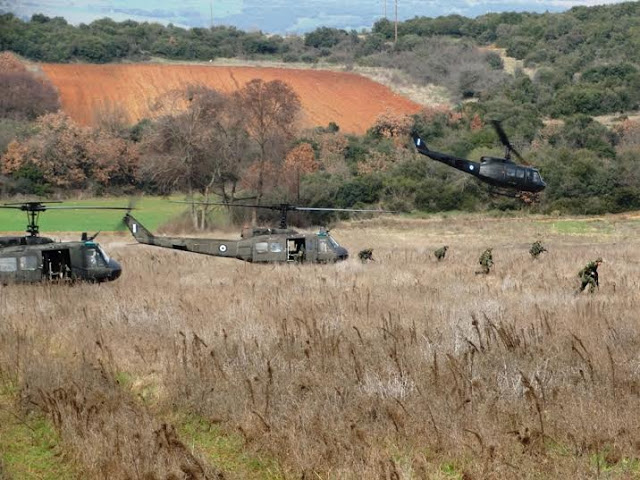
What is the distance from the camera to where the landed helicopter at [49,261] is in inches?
869

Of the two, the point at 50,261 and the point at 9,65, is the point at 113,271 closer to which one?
the point at 50,261

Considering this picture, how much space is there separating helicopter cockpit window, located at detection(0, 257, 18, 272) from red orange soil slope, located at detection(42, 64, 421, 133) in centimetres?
5671

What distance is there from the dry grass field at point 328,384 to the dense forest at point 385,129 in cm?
3190

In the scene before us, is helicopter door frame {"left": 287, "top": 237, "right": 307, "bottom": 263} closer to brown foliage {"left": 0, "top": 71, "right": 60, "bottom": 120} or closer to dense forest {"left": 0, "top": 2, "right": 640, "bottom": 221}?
dense forest {"left": 0, "top": 2, "right": 640, "bottom": 221}

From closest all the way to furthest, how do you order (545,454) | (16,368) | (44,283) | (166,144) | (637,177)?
(545,454) < (16,368) < (44,283) < (166,144) < (637,177)

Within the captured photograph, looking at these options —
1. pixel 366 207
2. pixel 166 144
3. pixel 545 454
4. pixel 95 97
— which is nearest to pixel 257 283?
pixel 545 454

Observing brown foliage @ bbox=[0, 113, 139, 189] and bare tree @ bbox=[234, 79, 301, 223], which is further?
brown foliage @ bbox=[0, 113, 139, 189]

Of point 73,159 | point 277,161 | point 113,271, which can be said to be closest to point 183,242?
point 113,271

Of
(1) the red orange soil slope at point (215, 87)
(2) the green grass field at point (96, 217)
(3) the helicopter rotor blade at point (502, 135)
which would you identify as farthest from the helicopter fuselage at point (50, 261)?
(1) the red orange soil slope at point (215, 87)

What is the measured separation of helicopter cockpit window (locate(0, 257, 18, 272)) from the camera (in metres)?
22.0

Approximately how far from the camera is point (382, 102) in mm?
89375

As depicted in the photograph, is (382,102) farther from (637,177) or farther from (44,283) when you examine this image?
(44,283)

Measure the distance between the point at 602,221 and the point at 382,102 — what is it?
43337 millimetres

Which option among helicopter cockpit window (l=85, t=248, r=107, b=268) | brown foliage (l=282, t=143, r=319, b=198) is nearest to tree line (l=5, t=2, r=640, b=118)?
brown foliage (l=282, t=143, r=319, b=198)
